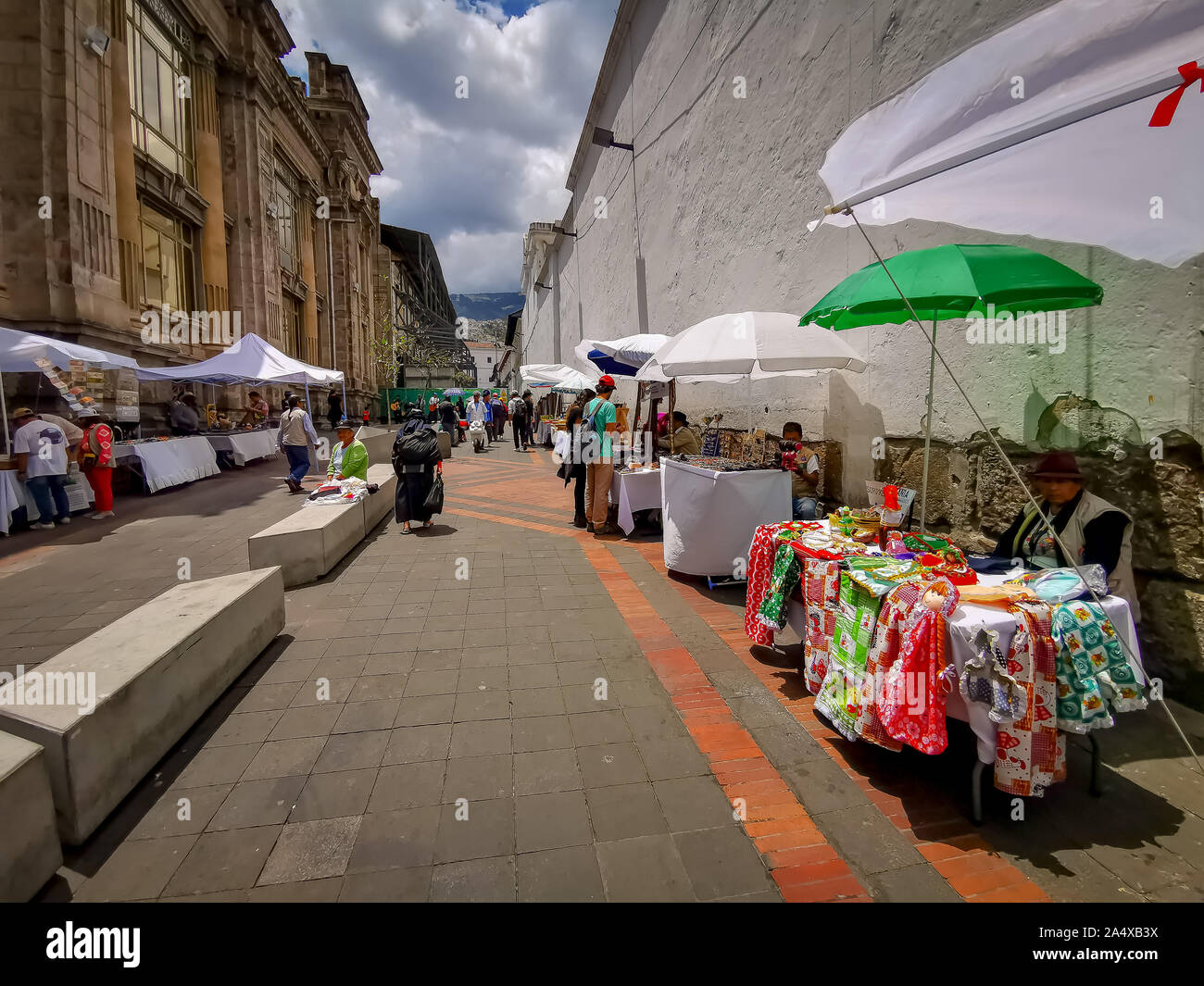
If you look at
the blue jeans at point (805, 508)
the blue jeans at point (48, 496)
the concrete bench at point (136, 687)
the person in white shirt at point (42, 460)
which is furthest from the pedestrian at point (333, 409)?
the blue jeans at point (805, 508)

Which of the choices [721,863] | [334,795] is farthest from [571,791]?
[334,795]

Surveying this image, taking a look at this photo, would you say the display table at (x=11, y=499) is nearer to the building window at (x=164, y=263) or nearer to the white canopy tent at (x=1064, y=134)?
the building window at (x=164, y=263)

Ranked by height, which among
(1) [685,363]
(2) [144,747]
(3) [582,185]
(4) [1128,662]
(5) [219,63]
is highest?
A: (5) [219,63]

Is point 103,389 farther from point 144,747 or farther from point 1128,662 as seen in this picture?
point 1128,662

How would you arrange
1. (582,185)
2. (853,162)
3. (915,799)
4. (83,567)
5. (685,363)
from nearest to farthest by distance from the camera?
(915,799) → (853,162) → (685,363) → (83,567) → (582,185)

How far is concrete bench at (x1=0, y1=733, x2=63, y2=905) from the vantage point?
6.11ft

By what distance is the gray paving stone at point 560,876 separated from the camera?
1986 mm

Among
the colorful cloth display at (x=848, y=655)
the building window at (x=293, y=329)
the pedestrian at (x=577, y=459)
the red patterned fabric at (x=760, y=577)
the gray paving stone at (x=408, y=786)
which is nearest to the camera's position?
the gray paving stone at (x=408, y=786)

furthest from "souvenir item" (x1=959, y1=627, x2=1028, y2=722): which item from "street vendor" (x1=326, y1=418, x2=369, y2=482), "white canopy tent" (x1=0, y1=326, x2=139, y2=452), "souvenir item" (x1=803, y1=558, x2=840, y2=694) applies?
"white canopy tent" (x1=0, y1=326, x2=139, y2=452)

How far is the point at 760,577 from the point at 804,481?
2.51m

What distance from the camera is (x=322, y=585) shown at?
5301mm

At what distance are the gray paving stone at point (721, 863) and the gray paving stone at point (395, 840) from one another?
96 centimetres
